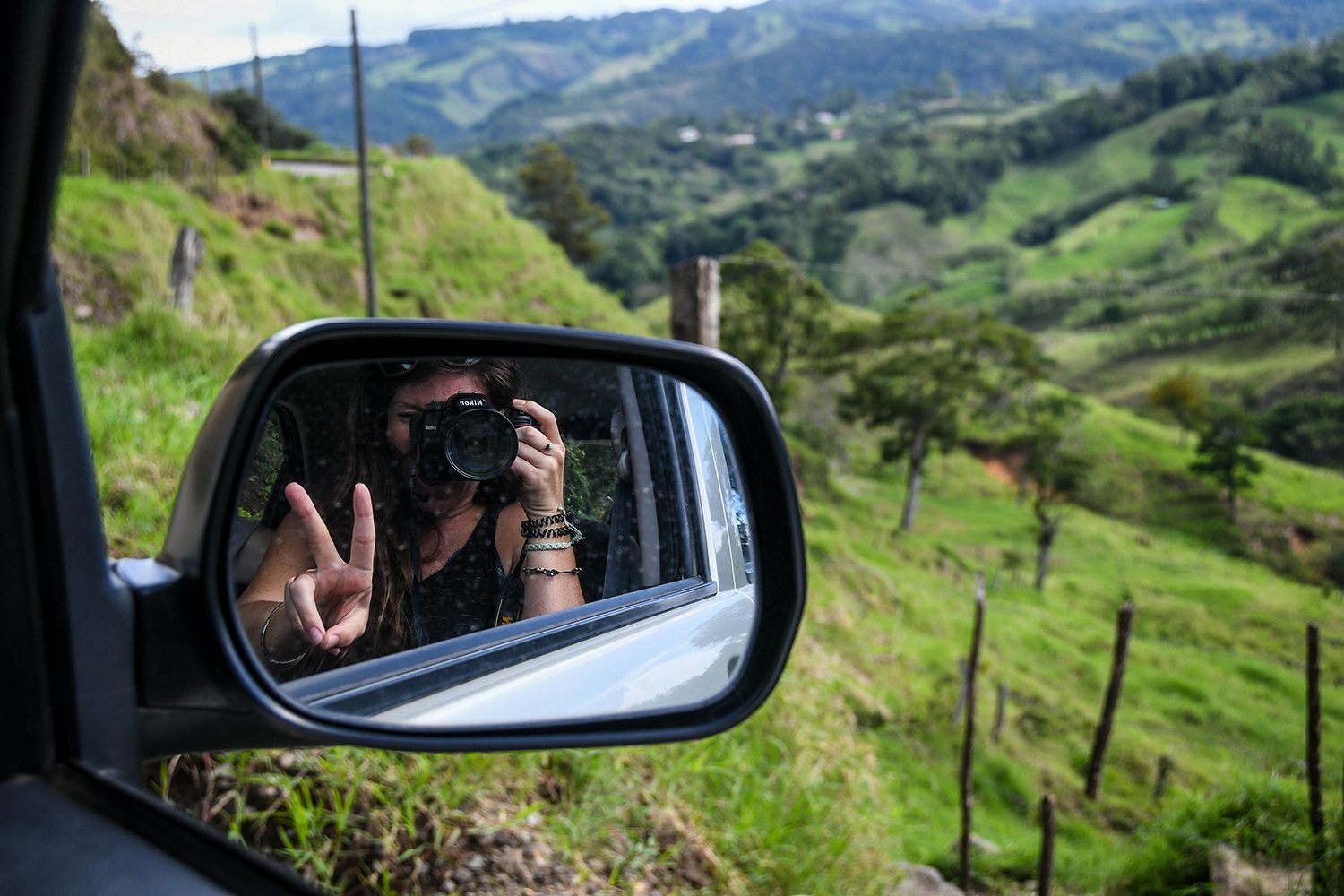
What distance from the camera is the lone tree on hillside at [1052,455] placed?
35.8 metres

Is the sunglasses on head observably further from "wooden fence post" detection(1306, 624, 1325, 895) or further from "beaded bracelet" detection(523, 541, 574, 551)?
"wooden fence post" detection(1306, 624, 1325, 895)

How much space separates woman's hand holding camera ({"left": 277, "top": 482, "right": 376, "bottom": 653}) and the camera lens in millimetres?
109

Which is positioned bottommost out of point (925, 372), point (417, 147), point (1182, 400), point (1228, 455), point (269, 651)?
point (1228, 455)

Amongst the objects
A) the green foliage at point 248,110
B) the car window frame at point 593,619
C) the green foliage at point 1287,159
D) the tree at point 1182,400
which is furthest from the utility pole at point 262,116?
the green foliage at point 1287,159

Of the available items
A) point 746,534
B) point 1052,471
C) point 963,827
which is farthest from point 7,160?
point 1052,471

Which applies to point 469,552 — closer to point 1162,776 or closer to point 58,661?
point 58,661

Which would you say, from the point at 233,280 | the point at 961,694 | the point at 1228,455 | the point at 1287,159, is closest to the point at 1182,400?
the point at 1228,455

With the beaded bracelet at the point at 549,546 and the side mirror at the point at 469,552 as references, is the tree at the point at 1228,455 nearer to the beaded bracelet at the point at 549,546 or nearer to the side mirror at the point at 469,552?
the side mirror at the point at 469,552

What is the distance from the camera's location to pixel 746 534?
1.35 metres

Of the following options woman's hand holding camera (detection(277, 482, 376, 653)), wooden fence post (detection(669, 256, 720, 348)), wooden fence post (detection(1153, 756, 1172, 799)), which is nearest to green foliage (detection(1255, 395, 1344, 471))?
wooden fence post (detection(1153, 756, 1172, 799))

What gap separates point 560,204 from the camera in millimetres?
46781

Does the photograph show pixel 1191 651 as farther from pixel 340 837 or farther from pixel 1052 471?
pixel 340 837

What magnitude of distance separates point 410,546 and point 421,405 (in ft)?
0.49

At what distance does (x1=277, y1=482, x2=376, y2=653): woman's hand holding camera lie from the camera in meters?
0.91
